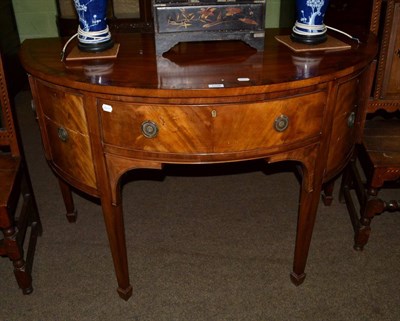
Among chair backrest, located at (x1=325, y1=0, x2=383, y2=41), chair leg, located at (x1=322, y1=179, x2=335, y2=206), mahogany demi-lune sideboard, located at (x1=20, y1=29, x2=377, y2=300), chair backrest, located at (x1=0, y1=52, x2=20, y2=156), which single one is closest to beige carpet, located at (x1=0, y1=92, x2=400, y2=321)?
chair leg, located at (x1=322, y1=179, x2=335, y2=206)

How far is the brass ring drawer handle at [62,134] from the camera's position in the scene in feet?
5.07

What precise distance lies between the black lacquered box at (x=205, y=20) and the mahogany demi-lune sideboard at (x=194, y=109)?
68 millimetres

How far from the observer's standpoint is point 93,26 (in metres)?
1.58

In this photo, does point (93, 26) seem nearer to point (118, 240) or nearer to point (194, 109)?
point (194, 109)

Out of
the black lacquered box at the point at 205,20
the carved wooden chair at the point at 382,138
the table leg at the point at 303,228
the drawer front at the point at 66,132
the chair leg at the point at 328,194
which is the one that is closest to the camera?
the drawer front at the point at 66,132

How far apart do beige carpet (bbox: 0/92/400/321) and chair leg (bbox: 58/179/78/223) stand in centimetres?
5

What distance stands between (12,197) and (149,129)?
71 centimetres

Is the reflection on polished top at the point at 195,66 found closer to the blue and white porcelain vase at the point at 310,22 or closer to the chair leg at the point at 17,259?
the blue and white porcelain vase at the point at 310,22

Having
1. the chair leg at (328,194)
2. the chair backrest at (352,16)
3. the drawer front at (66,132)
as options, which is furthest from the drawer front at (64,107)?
the chair leg at (328,194)

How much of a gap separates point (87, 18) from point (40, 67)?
9.4 inches

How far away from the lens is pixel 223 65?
4.97 ft

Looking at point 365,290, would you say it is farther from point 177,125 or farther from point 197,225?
point 177,125

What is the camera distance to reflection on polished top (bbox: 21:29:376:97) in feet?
4.42

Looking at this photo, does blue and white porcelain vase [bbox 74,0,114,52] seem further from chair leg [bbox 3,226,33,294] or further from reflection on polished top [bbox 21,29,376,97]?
chair leg [bbox 3,226,33,294]
